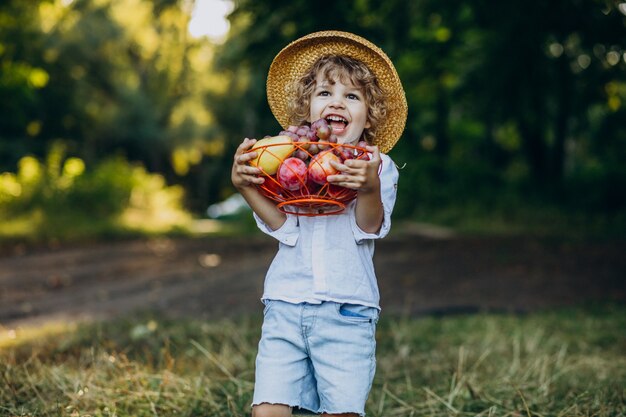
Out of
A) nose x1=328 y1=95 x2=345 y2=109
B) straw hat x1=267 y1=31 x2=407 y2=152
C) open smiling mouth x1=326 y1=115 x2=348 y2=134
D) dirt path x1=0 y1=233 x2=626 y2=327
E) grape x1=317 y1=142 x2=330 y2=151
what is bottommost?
dirt path x1=0 y1=233 x2=626 y2=327

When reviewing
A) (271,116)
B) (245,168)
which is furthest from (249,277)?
(245,168)

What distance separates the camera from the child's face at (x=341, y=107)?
8.75 feet

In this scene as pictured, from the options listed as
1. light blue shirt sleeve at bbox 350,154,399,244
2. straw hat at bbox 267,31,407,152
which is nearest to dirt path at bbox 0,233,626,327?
straw hat at bbox 267,31,407,152

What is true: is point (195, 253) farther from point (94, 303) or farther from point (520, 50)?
point (520, 50)

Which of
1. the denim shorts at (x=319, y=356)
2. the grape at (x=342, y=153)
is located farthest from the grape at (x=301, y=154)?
the denim shorts at (x=319, y=356)

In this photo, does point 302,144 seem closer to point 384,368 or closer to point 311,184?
point 311,184

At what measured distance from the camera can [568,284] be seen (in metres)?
7.90

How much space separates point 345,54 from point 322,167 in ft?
2.27

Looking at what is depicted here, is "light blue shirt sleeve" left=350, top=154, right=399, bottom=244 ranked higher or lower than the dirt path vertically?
higher

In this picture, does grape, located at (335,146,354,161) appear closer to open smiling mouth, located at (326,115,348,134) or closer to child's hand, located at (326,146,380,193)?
child's hand, located at (326,146,380,193)

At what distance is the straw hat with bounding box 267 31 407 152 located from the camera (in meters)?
2.80

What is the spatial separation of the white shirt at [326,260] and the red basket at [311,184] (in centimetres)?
10

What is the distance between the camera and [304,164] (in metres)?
2.41

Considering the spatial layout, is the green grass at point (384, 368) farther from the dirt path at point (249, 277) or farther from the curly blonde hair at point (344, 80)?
the curly blonde hair at point (344, 80)
